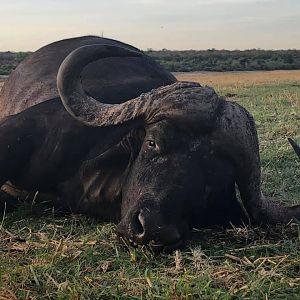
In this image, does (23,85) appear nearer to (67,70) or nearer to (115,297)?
(67,70)

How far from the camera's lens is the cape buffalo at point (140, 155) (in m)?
3.69

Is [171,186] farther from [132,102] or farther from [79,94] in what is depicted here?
[79,94]

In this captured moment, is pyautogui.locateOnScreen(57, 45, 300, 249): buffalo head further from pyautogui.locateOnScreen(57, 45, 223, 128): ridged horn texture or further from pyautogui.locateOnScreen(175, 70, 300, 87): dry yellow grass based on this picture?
pyautogui.locateOnScreen(175, 70, 300, 87): dry yellow grass

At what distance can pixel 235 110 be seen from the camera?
12.9ft

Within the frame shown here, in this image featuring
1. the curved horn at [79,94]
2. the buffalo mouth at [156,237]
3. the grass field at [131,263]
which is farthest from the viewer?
the curved horn at [79,94]

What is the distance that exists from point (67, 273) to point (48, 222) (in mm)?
1271

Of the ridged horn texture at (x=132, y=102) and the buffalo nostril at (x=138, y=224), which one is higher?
the ridged horn texture at (x=132, y=102)

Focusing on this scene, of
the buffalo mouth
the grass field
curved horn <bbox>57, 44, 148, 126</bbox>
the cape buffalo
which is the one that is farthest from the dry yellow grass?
the buffalo mouth

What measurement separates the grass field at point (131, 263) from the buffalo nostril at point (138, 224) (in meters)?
0.09

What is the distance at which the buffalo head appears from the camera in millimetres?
3604

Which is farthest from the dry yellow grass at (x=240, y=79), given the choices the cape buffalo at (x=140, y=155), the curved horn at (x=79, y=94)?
the curved horn at (x=79, y=94)

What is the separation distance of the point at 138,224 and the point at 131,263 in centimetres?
22

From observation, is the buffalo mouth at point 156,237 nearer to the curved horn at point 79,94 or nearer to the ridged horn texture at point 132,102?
the ridged horn texture at point 132,102

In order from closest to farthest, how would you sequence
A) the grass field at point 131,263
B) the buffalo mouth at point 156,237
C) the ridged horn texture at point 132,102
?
the grass field at point 131,263 < the buffalo mouth at point 156,237 < the ridged horn texture at point 132,102
